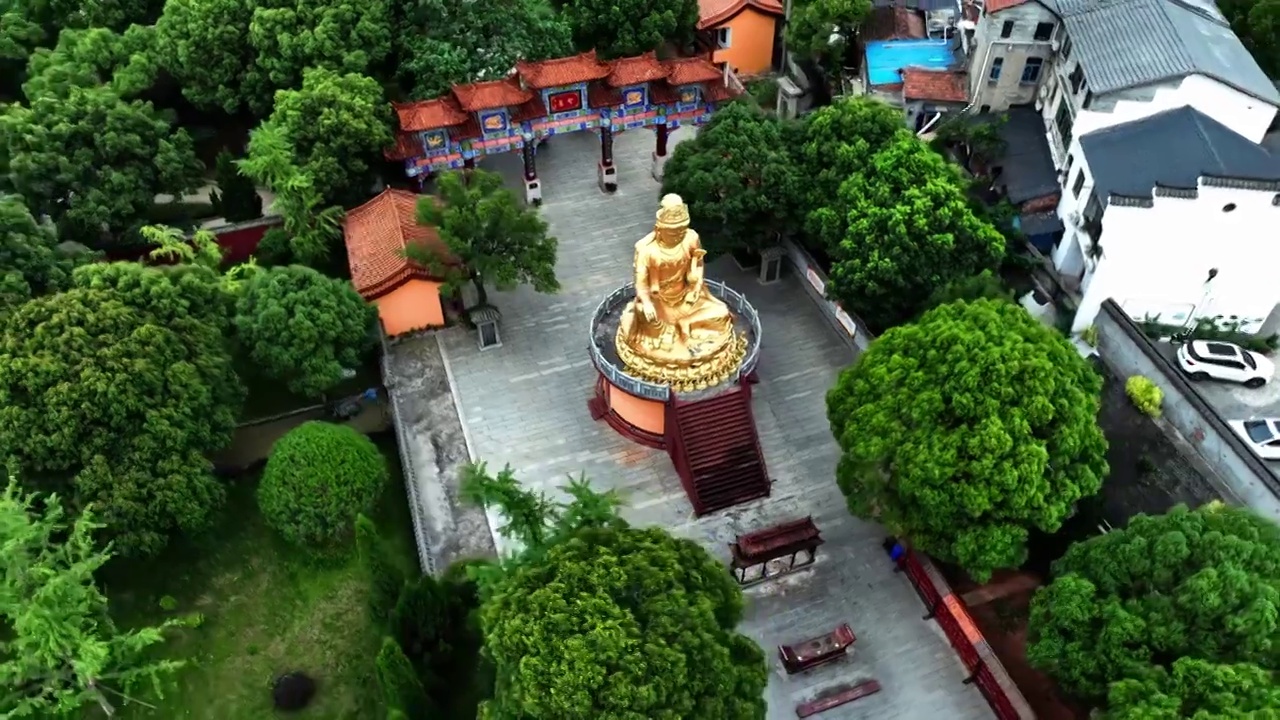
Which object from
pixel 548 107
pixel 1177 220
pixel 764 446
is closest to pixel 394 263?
pixel 548 107

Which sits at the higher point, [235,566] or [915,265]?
[915,265]

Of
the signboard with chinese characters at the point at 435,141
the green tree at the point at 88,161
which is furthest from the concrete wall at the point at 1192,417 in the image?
the green tree at the point at 88,161

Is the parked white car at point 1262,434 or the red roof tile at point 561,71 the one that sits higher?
the red roof tile at point 561,71

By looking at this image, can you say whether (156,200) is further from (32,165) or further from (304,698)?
(304,698)

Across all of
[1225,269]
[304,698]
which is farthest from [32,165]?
[1225,269]

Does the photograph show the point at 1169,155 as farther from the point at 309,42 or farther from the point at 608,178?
the point at 309,42

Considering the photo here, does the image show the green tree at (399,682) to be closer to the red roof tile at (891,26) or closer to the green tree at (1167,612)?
the green tree at (1167,612)
